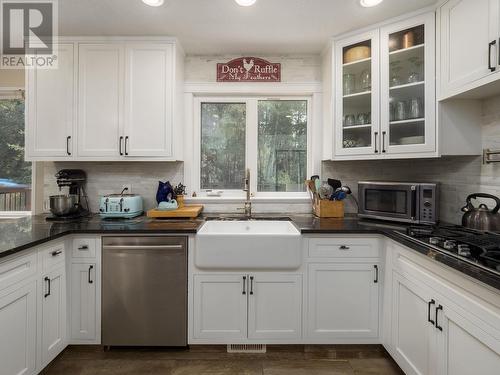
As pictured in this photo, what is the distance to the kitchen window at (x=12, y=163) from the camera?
2762 millimetres

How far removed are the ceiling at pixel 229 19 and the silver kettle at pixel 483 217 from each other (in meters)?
1.38

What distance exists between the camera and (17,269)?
1.52 m

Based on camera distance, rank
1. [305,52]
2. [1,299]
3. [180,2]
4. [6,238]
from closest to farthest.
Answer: [1,299], [6,238], [180,2], [305,52]

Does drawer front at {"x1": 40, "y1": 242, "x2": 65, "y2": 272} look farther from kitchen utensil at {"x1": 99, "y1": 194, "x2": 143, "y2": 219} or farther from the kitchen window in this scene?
the kitchen window

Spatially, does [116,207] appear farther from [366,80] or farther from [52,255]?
[366,80]

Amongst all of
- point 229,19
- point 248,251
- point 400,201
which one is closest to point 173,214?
point 248,251

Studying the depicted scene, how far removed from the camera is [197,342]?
197cm

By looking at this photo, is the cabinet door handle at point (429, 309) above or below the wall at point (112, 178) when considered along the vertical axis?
below

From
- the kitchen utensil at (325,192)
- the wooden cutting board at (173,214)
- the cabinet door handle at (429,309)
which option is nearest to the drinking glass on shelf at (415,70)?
the kitchen utensil at (325,192)

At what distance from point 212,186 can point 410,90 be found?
71.7 inches

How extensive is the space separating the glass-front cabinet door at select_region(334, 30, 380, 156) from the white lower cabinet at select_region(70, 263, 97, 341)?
82.3 inches

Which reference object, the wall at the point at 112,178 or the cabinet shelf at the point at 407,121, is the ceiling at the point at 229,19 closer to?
the cabinet shelf at the point at 407,121

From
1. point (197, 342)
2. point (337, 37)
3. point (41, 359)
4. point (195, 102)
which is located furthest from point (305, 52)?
point (41, 359)

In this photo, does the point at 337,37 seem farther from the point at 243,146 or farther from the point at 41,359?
the point at 41,359
